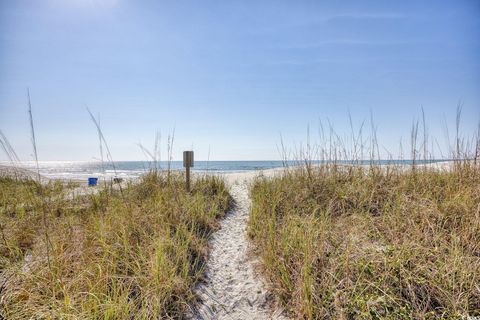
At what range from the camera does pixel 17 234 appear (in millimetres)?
3115

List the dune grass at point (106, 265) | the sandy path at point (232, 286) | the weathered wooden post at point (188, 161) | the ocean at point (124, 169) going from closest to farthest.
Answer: the dune grass at point (106, 265) → the sandy path at point (232, 286) → the ocean at point (124, 169) → the weathered wooden post at point (188, 161)

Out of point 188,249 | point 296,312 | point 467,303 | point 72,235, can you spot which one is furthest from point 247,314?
point 72,235

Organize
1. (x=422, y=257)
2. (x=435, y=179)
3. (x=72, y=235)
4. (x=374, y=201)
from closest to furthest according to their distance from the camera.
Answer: (x=422, y=257) < (x=72, y=235) < (x=374, y=201) < (x=435, y=179)

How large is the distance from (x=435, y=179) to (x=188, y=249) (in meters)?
4.59

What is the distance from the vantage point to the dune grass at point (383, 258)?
1.77 metres

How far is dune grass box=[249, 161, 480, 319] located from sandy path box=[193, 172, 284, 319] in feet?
0.61

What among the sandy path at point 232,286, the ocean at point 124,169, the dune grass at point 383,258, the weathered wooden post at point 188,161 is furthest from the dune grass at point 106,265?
the weathered wooden post at point 188,161

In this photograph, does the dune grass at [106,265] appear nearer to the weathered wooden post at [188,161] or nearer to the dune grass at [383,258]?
the dune grass at [383,258]

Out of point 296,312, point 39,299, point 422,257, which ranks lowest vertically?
point 296,312

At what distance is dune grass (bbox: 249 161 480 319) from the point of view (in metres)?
1.77

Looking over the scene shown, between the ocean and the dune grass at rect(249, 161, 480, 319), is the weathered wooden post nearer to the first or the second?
the ocean

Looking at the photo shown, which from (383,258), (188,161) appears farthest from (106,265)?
(188,161)

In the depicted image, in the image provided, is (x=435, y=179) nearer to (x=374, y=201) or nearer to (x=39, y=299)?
→ (x=374, y=201)

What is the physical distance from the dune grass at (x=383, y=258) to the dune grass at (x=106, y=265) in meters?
0.98
